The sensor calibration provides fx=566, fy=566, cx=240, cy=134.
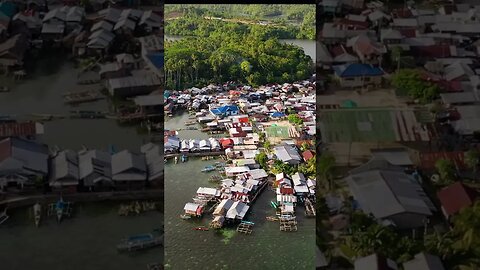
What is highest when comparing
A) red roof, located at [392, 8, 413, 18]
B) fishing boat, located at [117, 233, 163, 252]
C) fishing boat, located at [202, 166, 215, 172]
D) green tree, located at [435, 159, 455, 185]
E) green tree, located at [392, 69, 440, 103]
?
red roof, located at [392, 8, 413, 18]

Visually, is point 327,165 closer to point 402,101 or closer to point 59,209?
point 402,101

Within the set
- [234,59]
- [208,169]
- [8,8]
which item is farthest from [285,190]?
[8,8]

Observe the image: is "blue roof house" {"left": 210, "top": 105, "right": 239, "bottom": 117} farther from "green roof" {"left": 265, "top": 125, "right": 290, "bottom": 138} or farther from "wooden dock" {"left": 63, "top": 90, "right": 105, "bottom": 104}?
"wooden dock" {"left": 63, "top": 90, "right": 105, "bottom": 104}

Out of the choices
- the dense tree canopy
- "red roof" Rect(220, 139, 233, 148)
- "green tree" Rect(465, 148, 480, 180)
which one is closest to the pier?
"red roof" Rect(220, 139, 233, 148)

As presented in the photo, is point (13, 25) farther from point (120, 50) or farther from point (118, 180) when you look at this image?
point (118, 180)

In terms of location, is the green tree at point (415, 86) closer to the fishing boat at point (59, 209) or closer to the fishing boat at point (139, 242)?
the fishing boat at point (139, 242)

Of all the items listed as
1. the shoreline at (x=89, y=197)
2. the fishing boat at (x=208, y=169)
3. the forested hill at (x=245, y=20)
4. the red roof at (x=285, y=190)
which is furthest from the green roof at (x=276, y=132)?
the shoreline at (x=89, y=197)
